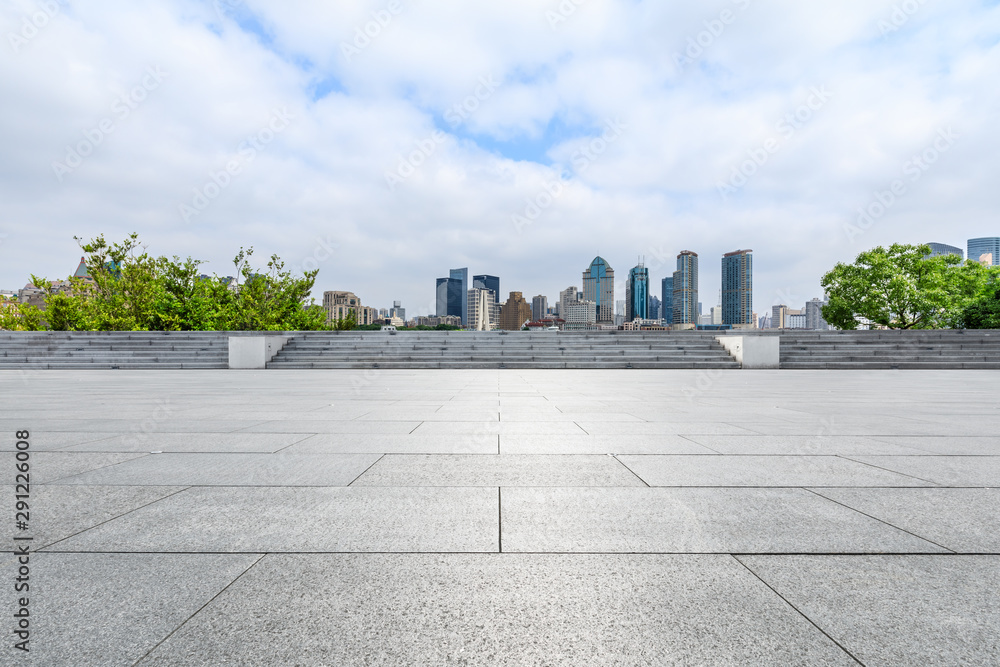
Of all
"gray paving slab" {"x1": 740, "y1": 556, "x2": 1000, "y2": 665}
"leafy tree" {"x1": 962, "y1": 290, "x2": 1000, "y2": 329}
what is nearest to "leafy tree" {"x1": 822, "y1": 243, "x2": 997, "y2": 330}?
"leafy tree" {"x1": 962, "y1": 290, "x2": 1000, "y2": 329}

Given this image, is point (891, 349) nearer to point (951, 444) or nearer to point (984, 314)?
point (984, 314)

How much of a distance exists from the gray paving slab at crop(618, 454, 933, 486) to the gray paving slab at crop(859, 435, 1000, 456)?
1.40m

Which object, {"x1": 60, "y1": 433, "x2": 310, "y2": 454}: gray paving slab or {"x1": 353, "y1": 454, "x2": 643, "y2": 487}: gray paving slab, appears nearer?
{"x1": 353, "y1": 454, "x2": 643, "y2": 487}: gray paving slab

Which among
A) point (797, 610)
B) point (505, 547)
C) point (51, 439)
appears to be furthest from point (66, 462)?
point (797, 610)

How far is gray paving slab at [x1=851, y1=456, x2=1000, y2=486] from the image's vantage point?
13.7 feet

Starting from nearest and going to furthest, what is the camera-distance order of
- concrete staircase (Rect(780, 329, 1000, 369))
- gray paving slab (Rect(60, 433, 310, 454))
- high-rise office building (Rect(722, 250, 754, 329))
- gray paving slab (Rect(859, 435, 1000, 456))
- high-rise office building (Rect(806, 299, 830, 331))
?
gray paving slab (Rect(859, 435, 1000, 456))
gray paving slab (Rect(60, 433, 310, 454))
concrete staircase (Rect(780, 329, 1000, 369))
high-rise office building (Rect(806, 299, 830, 331))
high-rise office building (Rect(722, 250, 754, 329))

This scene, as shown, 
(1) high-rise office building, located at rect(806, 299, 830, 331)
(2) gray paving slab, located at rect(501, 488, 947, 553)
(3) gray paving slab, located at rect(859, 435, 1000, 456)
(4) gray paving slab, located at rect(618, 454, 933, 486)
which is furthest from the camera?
(1) high-rise office building, located at rect(806, 299, 830, 331)

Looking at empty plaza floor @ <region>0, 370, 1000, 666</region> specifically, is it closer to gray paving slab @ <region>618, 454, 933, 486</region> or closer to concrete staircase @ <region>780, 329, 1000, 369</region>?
gray paving slab @ <region>618, 454, 933, 486</region>

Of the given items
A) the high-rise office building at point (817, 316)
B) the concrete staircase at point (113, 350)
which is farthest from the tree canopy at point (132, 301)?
the high-rise office building at point (817, 316)

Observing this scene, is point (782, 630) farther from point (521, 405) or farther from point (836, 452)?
point (521, 405)

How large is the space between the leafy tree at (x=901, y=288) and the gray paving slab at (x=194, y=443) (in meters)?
54.1

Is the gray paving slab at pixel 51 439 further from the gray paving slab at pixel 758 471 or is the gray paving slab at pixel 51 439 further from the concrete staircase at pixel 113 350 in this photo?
the concrete staircase at pixel 113 350

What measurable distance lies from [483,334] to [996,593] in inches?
873

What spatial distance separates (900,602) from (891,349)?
25.8 m
